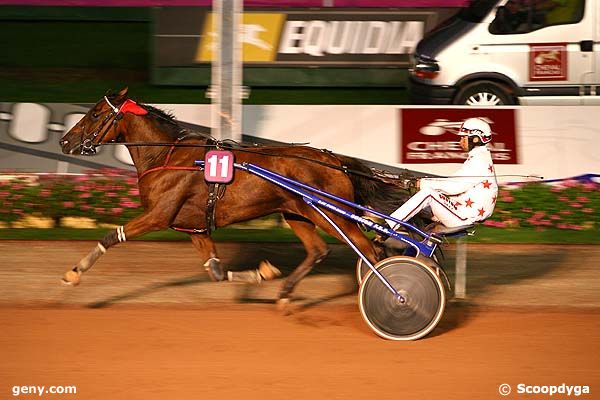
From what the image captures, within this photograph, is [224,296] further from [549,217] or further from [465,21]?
[465,21]

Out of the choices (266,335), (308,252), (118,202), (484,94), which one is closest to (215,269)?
(308,252)

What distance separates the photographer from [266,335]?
8.12 metres

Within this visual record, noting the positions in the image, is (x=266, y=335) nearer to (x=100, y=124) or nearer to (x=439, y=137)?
(x=100, y=124)

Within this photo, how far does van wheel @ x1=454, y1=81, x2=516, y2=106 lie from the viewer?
15.0 metres

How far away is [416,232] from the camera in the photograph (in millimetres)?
8250

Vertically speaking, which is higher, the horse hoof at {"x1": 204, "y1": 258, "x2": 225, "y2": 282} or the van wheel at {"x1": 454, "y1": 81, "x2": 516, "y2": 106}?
the van wheel at {"x1": 454, "y1": 81, "x2": 516, "y2": 106}

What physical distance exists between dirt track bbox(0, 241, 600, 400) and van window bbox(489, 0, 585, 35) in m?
4.90

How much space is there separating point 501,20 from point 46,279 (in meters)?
7.85

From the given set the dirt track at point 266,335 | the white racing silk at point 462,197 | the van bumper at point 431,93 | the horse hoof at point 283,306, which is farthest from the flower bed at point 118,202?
the white racing silk at point 462,197

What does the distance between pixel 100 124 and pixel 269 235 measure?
10.6 feet

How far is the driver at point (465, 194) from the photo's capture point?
8.22 metres

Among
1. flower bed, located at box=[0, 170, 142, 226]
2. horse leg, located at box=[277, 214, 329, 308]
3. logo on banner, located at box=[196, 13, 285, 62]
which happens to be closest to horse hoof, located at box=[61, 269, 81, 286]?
horse leg, located at box=[277, 214, 329, 308]

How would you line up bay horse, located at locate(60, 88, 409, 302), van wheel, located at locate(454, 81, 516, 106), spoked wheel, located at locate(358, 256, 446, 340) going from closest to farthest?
spoked wheel, located at locate(358, 256, 446, 340), bay horse, located at locate(60, 88, 409, 302), van wheel, located at locate(454, 81, 516, 106)

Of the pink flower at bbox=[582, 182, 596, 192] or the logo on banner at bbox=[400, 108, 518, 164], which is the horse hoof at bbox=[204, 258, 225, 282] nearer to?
the logo on banner at bbox=[400, 108, 518, 164]
